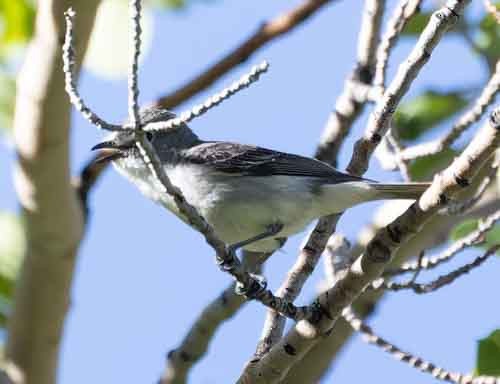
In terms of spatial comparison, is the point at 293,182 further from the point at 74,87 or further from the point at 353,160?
the point at 74,87

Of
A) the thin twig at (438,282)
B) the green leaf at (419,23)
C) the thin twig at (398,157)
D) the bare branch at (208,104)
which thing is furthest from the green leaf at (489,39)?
the bare branch at (208,104)

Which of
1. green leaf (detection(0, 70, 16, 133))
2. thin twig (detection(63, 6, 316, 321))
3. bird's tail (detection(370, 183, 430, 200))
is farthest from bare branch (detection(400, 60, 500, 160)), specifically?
green leaf (detection(0, 70, 16, 133))

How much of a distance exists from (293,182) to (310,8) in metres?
1.37

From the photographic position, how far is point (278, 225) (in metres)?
4.66

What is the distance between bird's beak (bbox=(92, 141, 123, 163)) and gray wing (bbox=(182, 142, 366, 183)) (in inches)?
14.9

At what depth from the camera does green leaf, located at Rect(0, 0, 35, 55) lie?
5449 mm

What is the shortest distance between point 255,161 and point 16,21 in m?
1.73

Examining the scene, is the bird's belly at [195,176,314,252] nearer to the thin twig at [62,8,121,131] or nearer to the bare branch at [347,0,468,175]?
the bare branch at [347,0,468,175]

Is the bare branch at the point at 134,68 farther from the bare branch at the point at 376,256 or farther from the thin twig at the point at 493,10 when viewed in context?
the thin twig at the point at 493,10

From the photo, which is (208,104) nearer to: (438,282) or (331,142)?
(438,282)

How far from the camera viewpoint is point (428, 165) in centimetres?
525

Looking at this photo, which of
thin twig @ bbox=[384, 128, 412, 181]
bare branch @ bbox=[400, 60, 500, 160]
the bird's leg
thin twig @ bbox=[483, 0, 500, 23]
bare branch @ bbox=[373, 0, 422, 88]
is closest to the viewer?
thin twig @ bbox=[483, 0, 500, 23]

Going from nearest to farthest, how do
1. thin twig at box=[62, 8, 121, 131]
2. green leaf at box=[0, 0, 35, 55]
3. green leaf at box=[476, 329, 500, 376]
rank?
thin twig at box=[62, 8, 121, 131] → green leaf at box=[476, 329, 500, 376] → green leaf at box=[0, 0, 35, 55]

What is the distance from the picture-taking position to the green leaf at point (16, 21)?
17.9 ft
